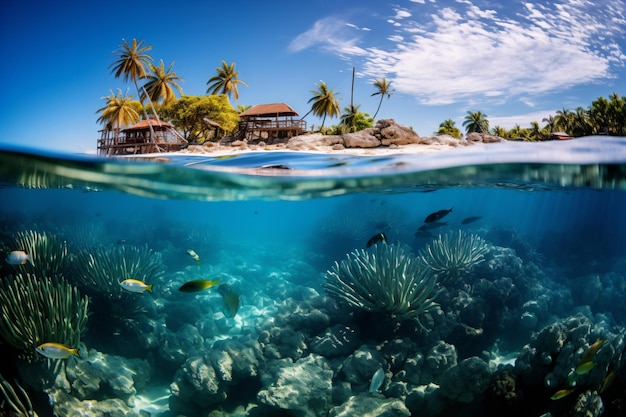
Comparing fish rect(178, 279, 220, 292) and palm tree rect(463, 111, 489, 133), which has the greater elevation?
palm tree rect(463, 111, 489, 133)

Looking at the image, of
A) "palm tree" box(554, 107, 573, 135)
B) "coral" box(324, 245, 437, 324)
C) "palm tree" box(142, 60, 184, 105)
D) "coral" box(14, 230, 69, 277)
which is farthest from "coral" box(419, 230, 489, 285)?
"palm tree" box(554, 107, 573, 135)

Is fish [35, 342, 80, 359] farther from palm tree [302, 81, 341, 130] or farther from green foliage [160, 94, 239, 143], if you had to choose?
palm tree [302, 81, 341, 130]

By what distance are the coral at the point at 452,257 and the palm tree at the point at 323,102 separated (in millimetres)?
41684

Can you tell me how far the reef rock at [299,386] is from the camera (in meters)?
6.09

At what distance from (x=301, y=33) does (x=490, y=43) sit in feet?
21.5

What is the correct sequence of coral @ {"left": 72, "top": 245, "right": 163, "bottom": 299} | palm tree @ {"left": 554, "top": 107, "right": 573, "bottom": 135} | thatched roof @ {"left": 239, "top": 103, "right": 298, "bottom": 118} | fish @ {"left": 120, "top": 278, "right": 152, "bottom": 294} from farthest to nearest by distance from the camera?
palm tree @ {"left": 554, "top": 107, "right": 573, "bottom": 135} → thatched roof @ {"left": 239, "top": 103, "right": 298, "bottom": 118} → coral @ {"left": 72, "top": 245, "right": 163, "bottom": 299} → fish @ {"left": 120, "top": 278, "right": 152, "bottom": 294}

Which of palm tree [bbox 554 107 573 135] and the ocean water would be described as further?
palm tree [bbox 554 107 573 135]

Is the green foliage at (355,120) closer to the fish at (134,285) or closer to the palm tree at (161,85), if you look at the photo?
the palm tree at (161,85)

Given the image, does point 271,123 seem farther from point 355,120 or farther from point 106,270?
point 106,270

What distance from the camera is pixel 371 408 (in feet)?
19.9

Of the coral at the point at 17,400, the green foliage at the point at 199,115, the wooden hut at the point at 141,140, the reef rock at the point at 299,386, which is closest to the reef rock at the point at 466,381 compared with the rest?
the reef rock at the point at 299,386

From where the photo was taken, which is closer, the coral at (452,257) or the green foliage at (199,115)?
the coral at (452,257)

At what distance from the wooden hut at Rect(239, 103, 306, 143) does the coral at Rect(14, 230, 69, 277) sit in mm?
32068

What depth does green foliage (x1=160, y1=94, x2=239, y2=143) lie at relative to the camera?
45531mm
